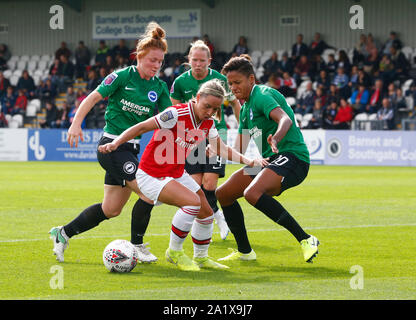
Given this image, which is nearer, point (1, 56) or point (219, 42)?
point (219, 42)

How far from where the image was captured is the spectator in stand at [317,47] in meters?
28.2

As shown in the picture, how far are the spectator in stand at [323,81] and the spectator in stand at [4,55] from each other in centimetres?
1618

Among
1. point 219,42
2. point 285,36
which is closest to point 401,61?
point 285,36

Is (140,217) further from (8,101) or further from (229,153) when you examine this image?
(8,101)

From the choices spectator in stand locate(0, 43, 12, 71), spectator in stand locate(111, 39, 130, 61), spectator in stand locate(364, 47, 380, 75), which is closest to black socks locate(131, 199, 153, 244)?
spectator in stand locate(364, 47, 380, 75)

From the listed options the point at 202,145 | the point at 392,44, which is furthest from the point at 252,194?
the point at 392,44

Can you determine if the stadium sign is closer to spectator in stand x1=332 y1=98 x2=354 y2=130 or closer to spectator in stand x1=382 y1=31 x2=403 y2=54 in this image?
spectator in stand x1=382 y1=31 x2=403 y2=54

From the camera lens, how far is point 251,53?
31.9 meters

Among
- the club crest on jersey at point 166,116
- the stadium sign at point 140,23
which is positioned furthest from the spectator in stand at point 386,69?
the club crest on jersey at point 166,116

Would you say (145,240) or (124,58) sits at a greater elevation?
(124,58)

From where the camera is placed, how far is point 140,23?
34.3 meters
